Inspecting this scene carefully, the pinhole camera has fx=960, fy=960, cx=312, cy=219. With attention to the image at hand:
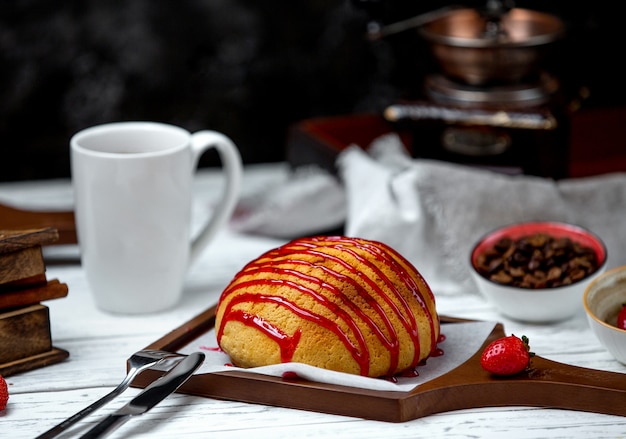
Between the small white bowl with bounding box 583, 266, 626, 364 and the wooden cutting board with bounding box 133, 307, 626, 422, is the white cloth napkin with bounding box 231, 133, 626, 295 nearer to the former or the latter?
the small white bowl with bounding box 583, 266, 626, 364

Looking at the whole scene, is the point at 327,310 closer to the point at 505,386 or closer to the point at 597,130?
the point at 505,386

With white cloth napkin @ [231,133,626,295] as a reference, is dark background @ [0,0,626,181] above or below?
above

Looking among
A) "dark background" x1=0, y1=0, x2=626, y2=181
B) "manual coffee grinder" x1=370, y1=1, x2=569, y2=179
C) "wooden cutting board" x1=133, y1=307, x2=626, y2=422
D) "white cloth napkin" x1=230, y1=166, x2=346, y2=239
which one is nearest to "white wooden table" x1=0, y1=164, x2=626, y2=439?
"wooden cutting board" x1=133, y1=307, x2=626, y2=422

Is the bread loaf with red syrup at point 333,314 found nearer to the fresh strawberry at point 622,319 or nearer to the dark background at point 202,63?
the fresh strawberry at point 622,319

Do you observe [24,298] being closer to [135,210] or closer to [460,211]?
[135,210]

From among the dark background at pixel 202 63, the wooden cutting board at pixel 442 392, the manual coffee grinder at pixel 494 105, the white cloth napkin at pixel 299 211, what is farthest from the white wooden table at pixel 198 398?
the dark background at pixel 202 63

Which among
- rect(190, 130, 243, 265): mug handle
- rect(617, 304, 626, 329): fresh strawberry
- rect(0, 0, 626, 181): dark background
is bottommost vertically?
rect(617, 304, 626, 329): fresh strawberry
